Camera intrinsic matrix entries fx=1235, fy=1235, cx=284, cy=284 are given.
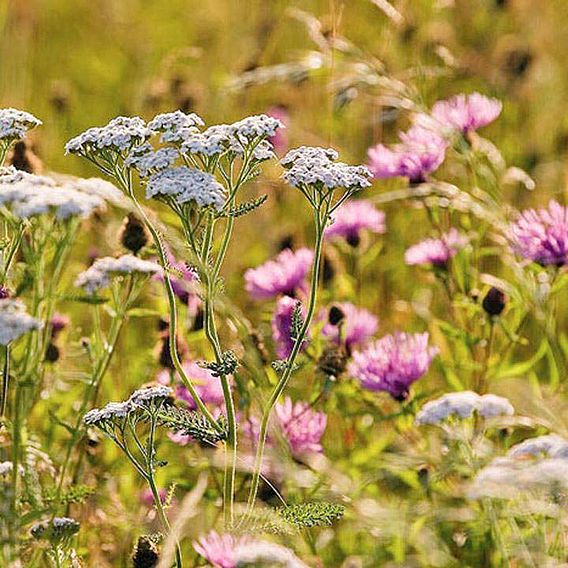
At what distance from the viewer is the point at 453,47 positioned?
3.05 m

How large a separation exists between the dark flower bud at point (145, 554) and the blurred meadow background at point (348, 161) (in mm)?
167

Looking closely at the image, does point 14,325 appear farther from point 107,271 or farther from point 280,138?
point 280,138

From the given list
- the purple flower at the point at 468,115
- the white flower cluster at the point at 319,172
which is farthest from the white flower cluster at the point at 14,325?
the purple flower at the point at 468,115

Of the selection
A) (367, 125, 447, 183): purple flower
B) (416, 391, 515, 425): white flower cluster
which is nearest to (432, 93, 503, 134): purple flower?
(367, 125, 447, 183): purple flower

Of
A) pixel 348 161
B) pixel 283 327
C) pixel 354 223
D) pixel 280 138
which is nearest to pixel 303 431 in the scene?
pixel 283 327

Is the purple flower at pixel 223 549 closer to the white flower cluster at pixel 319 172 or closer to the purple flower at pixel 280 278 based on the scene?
the white flower cluster at pixel 319 172

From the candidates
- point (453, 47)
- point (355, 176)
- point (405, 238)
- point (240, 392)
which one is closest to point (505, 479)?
point (355, 176)

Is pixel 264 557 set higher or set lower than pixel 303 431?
higher

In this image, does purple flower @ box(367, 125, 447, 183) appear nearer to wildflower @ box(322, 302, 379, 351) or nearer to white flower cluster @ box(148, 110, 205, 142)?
wildflower @ box(322, 302, 379, 351)

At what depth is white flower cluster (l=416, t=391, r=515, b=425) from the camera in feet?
3.93

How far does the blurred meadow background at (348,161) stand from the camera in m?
1.46

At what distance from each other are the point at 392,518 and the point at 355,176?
306 mm

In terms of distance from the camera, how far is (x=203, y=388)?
5.11 ft

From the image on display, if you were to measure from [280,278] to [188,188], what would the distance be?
2.55 feet
